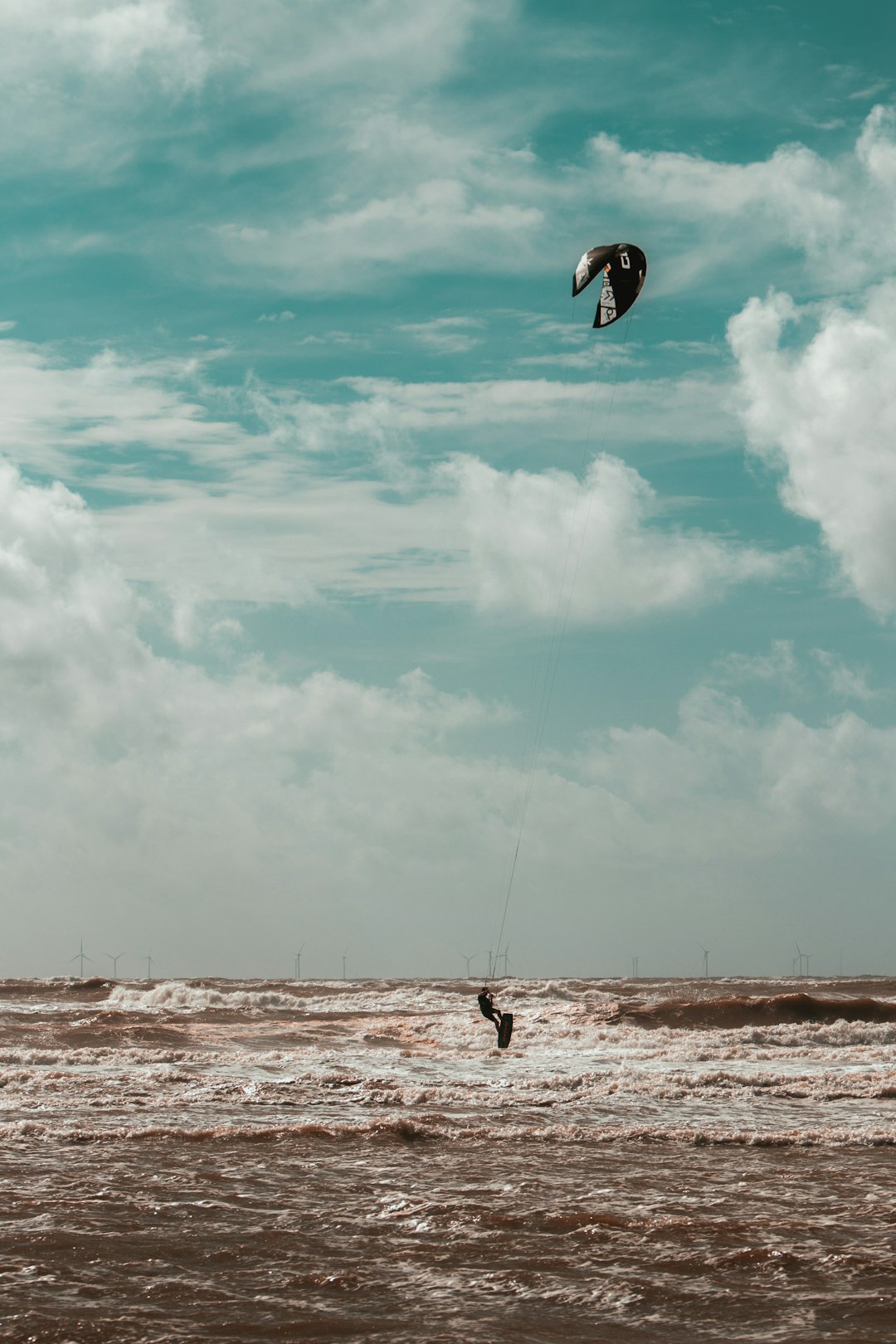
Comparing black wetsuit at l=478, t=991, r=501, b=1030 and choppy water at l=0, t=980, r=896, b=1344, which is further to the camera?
black wetsuit at l=478, t=991, r=501, b=1030

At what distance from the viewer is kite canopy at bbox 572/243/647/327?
20547mm

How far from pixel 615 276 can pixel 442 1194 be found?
15.8 metres

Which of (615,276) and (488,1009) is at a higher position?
(615,276)

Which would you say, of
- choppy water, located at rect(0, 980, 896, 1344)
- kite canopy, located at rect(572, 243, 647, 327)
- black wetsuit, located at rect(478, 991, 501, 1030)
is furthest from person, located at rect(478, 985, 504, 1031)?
kite canopy, located at rect(572, 243, 647, 327)

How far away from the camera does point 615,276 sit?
20.6 meters

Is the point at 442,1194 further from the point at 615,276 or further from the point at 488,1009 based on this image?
the point at 615,276

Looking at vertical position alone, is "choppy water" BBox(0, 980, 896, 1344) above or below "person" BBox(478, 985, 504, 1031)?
below

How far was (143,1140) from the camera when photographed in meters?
13.0

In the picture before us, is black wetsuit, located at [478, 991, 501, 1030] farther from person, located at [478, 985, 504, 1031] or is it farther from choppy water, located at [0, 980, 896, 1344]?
choppy water, located at [0, 980, 896, 1344]

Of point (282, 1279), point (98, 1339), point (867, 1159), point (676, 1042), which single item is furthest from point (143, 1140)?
point (676, 1042)

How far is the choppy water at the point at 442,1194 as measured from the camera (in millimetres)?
7293

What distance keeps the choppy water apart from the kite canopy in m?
13.1

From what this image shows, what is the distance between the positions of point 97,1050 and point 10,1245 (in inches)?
529

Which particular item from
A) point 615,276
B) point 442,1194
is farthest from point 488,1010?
point 615,276
